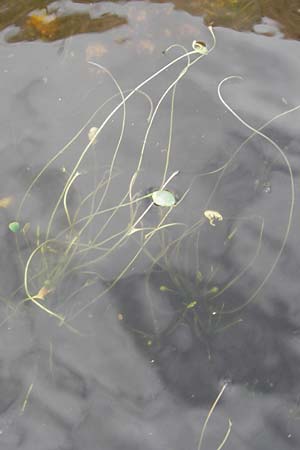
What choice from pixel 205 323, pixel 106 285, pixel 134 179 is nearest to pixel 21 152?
pixel 134 179

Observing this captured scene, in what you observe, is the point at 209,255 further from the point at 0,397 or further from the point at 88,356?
the point at 0,397

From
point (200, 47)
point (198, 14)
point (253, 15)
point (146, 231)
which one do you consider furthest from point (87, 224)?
point (253, 15)

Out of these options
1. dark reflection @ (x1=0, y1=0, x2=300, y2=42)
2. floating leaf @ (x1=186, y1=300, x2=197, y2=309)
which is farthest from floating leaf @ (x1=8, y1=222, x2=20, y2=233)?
dark reflection @ (x1=0, y1=0, x2=300, y2=42)

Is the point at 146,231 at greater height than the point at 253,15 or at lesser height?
lesser

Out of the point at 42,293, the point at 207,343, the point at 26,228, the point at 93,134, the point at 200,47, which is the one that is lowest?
the point at 207,343

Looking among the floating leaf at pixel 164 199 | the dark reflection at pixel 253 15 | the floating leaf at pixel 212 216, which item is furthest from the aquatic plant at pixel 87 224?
the dark reflection at pixel 253 15

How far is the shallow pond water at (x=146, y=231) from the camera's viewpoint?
Answer: 172 cm

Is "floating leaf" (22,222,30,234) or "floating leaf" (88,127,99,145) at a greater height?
"floating leaf" (88,127,99,145)

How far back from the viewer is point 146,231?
1927 mm

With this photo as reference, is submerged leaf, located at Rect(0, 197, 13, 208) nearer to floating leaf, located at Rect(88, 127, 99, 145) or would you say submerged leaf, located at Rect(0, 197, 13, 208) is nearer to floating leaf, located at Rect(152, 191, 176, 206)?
floating leaf, located at Rect(88, 127, 99, 145)

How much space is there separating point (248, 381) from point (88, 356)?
1.62 ft

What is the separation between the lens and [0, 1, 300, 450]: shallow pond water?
67.6 inches

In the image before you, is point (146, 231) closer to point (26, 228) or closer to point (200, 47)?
point (26, 228)

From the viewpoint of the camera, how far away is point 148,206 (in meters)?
1.96
